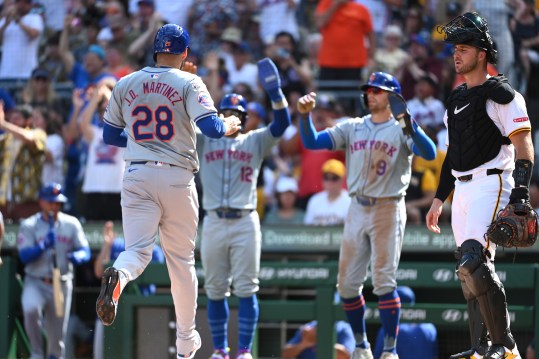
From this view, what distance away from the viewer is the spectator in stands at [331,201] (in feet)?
38.2

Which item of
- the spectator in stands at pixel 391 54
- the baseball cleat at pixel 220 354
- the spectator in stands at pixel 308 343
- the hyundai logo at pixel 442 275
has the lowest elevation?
the spectator in stands at pixel 308 343

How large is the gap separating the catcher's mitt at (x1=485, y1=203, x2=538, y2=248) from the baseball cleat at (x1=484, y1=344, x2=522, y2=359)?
2.13ft

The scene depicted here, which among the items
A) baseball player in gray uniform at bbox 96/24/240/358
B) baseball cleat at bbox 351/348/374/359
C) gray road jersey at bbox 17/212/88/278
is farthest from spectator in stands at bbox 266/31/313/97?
baseball player in gray uniform at bbox 96/24/240/358

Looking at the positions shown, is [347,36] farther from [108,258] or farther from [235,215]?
[235,215]

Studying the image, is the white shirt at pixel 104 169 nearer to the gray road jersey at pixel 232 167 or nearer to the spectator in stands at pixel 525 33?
the gray road jersey at pixel 232 167

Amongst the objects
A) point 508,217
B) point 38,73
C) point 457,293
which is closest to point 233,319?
point 457,293

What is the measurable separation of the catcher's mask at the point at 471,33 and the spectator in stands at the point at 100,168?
235 inches

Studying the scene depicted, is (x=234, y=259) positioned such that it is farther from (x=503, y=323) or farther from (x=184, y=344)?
(x=503, y=323)

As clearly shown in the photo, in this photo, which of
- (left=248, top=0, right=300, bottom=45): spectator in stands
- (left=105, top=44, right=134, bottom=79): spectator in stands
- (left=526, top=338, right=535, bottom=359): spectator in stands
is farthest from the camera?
(left=248, top=0, right=300, bottom=45): spectator in stands

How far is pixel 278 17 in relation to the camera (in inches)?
564

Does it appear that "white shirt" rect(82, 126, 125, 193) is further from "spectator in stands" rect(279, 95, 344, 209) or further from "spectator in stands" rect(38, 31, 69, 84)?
"spectator in stands" rect(38, 31, 69, 84)

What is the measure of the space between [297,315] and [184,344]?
3.15 m

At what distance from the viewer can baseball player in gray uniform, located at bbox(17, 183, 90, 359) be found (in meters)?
11.0

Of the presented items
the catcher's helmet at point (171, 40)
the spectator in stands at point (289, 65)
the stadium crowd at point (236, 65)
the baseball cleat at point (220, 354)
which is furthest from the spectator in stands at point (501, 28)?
the catcher's helmet at point (171, 40)
